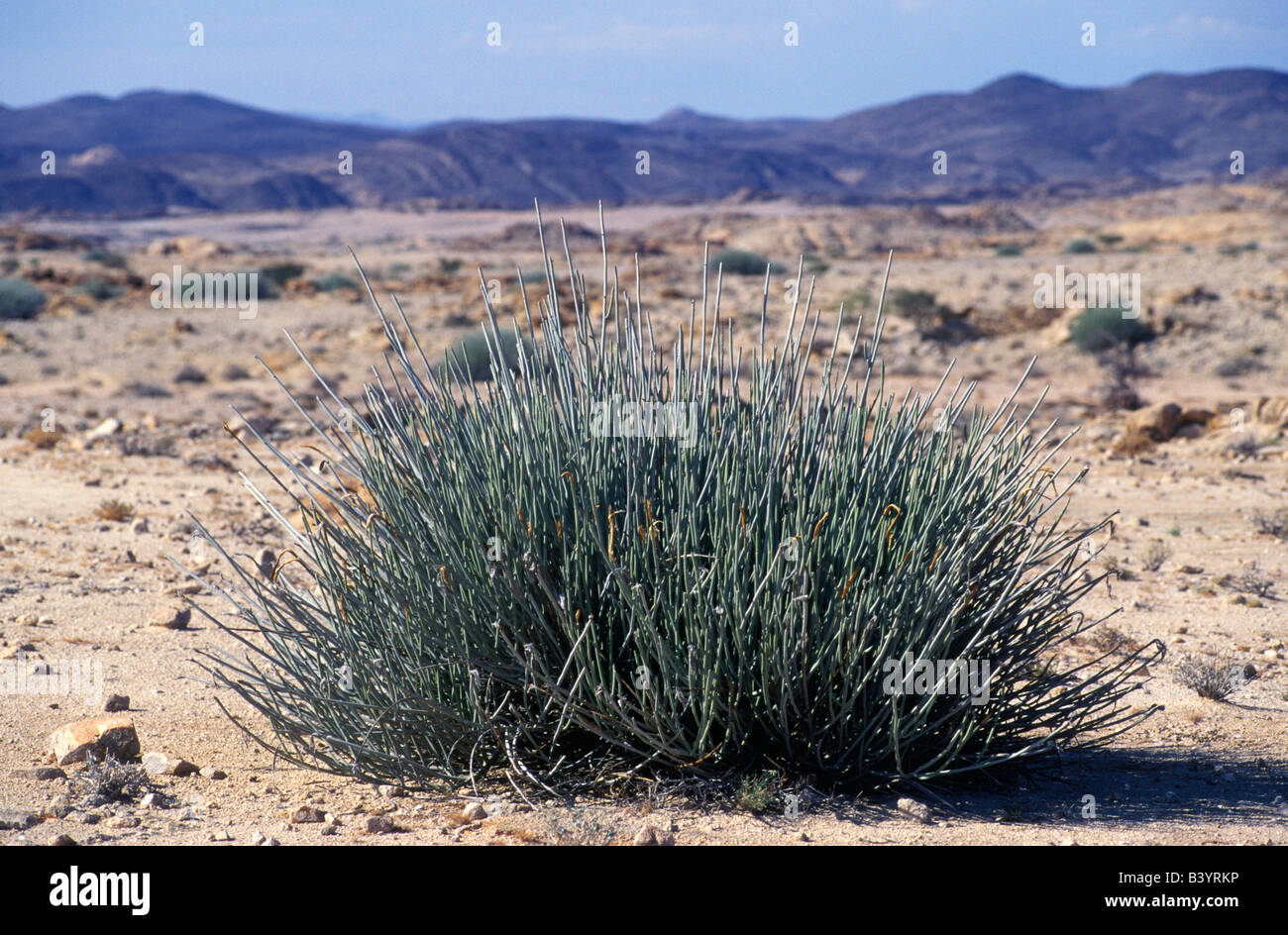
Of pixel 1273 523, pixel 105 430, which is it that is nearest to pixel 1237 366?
pixel 1273 523

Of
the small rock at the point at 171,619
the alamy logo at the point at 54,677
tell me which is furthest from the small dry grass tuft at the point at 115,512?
the alamy logo at the point at 54,677

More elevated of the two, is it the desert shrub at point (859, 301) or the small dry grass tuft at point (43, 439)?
the desert shrub at point (859, 301)

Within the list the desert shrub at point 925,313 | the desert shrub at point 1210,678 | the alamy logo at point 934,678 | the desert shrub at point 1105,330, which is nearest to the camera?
the alamy logo at point 934,678

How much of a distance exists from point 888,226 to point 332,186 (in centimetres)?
5590

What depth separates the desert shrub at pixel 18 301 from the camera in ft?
59.2

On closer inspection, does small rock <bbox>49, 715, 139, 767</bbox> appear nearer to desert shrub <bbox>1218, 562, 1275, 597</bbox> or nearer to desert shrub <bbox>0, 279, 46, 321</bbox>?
desert shrub <bbox>1218, 562, 1275, 597</bbox>

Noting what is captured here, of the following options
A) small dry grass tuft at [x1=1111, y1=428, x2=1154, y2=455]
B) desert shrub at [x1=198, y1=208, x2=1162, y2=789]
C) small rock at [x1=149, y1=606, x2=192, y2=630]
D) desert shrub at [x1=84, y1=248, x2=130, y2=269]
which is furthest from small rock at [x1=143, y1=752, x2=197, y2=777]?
desert shrub at [x1=84, y1=248, x2=130, y2=269]

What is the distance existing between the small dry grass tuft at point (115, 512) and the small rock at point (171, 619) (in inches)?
74.1

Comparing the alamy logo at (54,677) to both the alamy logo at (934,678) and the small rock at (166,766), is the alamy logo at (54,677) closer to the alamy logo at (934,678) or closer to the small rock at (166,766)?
the small rock at (166,766)

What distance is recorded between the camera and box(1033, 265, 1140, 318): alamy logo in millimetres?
15664

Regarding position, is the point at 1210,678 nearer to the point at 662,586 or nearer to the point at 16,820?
the point at 662,586

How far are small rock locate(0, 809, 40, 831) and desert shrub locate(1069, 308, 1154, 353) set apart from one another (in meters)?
13.3

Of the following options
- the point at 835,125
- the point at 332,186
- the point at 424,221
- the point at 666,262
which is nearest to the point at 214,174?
the point at 332,186

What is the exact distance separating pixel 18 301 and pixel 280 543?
14620 mm
